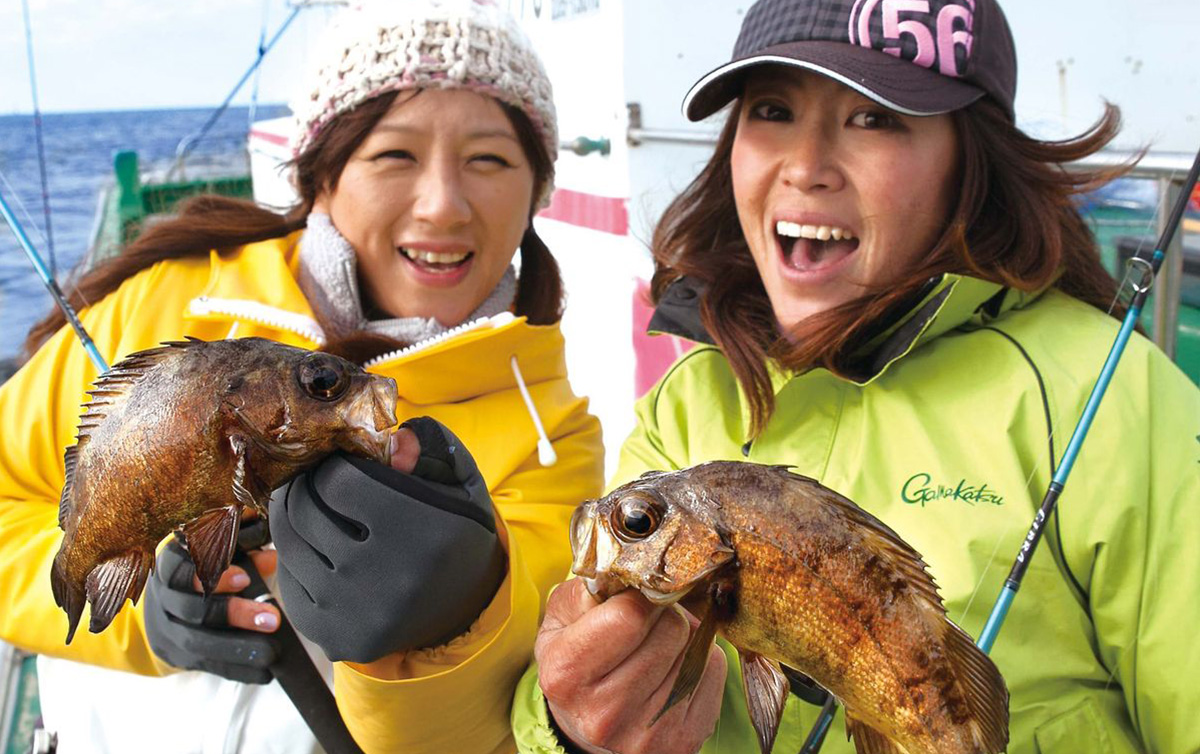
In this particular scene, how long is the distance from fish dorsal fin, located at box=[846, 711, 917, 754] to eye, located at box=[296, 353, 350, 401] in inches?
33.0

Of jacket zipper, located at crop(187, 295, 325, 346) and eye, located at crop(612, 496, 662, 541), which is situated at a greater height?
eye, located at crop(612, 496, 662, 541)

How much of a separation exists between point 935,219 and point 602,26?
2.91 m

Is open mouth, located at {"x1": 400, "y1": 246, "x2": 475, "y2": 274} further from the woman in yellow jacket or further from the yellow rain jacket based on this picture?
the yellow rain jacket

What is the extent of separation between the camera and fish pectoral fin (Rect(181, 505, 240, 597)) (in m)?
1.42

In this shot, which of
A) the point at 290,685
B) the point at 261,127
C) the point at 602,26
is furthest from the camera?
Answer: the point at 261,127

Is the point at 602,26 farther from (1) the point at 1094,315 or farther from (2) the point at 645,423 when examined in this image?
(1) the point at 1094,315

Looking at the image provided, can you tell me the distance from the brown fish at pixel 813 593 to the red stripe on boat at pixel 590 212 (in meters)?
3.19

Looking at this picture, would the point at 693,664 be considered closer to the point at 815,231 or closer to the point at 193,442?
the point at 193,442

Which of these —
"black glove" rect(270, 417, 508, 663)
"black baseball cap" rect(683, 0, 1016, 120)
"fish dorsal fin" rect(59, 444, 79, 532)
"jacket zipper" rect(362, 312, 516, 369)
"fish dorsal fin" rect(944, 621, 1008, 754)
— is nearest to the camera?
"fish dorsal fin" rect(944, 621, 1008, 754)

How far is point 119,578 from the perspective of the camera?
147 centimetres

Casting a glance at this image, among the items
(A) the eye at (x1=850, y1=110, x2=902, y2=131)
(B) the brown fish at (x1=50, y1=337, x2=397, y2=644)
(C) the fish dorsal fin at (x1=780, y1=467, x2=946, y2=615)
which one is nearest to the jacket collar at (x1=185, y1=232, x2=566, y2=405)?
(B) the brown fish at (x1=50, y1=337, x2=397, y2=644)

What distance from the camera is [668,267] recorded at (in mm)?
2398

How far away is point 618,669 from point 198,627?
3.50ft

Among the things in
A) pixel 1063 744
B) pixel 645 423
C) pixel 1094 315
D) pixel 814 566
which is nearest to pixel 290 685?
pixel 645 423
